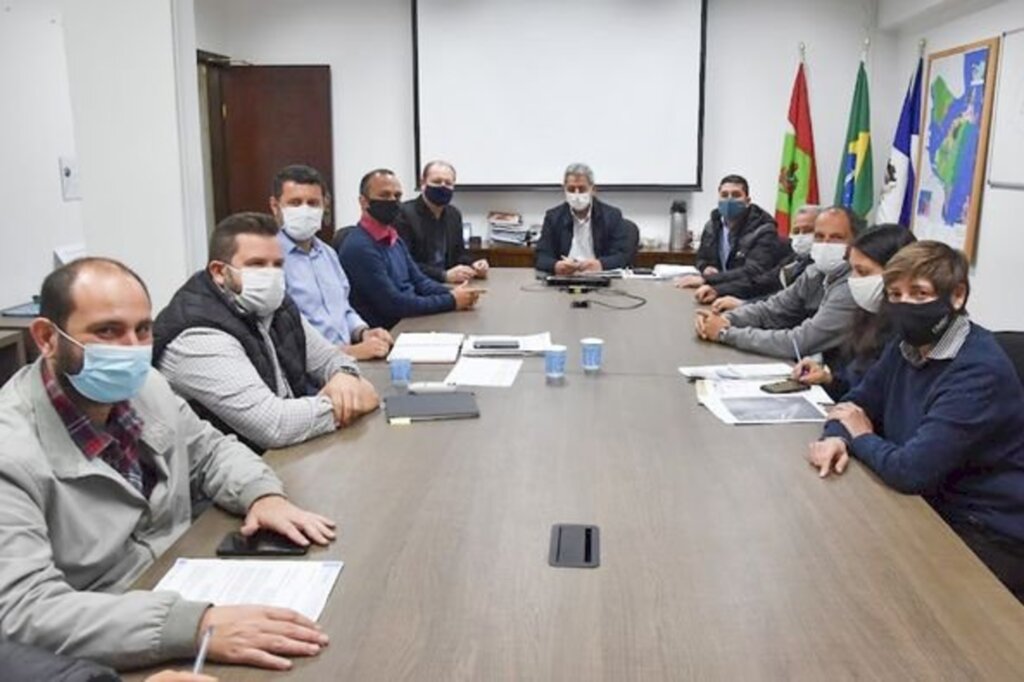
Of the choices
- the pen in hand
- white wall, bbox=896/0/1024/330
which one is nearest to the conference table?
the pen in hand

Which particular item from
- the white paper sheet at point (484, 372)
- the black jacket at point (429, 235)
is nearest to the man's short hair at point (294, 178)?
the white paper sheet at point (484, 372)

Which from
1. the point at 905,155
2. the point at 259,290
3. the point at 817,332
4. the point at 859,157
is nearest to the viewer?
the point at 259,290

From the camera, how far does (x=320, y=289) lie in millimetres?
3420

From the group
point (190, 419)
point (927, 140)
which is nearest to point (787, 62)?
point (927, 140)

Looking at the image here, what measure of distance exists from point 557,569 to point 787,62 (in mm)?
5615

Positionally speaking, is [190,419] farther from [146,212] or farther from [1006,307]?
[1006,307]

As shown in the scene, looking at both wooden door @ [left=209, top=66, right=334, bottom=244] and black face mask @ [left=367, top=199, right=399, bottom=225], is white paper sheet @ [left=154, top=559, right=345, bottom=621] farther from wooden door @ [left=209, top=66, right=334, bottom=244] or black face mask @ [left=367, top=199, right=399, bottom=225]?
wooden door @ [left=209, top=66, right=334, bottom=244]

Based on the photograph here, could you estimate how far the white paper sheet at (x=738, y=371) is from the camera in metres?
2.74

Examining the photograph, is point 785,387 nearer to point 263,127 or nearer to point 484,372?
point 484,372

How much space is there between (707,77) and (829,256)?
346 cm

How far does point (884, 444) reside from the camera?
2.00m

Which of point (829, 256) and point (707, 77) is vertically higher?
point (707, 77)

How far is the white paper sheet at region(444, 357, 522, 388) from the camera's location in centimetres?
268

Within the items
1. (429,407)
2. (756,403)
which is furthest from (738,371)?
(429,407)
